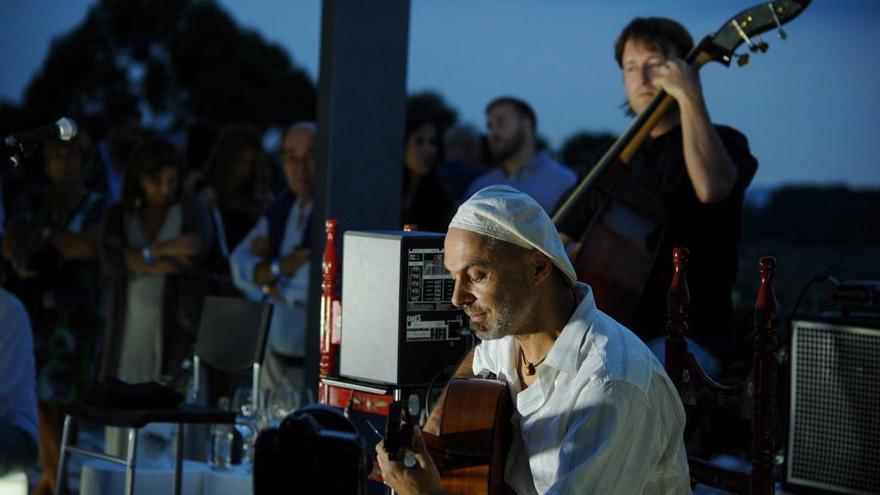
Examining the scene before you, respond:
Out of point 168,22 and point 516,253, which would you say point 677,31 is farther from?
point 168,22

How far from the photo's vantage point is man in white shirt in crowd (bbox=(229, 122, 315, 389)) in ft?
20.0

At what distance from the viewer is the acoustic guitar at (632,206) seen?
4.14m

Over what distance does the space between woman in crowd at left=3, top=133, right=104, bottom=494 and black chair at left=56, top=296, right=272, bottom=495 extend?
1.24m

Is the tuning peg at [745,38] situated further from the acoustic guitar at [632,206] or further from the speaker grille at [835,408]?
the speaker grille at [835,408]

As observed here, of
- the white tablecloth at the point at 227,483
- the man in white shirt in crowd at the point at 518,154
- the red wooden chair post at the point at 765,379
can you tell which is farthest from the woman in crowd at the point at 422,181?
the red wooden chair post at the point at 765,379

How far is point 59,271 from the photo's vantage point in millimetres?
6727

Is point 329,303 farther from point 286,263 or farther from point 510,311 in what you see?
point 286,263

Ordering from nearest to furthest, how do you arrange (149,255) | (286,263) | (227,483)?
1. (227,483)
2. (286,263)
3. (149,255)

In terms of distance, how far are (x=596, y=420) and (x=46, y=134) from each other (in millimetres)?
1825

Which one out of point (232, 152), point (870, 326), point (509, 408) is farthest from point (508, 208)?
point (232, 152)

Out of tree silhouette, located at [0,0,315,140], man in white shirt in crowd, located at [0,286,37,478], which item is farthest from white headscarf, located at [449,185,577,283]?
tree silhouette, located at [0,0,315,140]

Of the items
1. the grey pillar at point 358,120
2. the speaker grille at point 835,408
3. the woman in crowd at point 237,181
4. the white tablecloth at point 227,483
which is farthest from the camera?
the woman in crowd at point 237,181

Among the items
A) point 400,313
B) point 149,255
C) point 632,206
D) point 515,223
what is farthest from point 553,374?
point 149,255

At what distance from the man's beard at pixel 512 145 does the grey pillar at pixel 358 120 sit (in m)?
1.08
